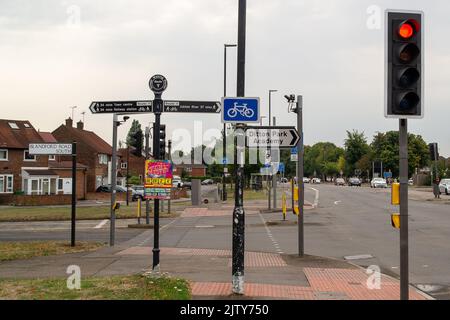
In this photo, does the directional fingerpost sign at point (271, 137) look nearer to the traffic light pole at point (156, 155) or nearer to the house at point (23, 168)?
the traffic light pole at point (156, 155)

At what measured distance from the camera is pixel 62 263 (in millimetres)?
13023

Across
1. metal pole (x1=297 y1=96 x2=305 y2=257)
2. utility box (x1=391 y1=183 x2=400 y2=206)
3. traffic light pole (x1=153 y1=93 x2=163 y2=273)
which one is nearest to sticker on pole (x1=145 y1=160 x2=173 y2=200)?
traffic light pole (x1=153 y1=93 x2=163 y2=273)

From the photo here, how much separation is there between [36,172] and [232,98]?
48.9 metres

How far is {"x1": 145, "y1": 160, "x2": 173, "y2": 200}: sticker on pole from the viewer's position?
11.0 m

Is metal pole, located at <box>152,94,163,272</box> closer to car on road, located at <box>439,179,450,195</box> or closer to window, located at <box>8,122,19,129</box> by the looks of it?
car on road, located at <box>439,179,450,195</box>

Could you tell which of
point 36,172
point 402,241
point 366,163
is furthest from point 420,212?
point 366,163

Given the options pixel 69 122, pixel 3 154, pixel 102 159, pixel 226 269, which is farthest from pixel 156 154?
pixel 69 122

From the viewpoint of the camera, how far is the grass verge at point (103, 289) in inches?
330

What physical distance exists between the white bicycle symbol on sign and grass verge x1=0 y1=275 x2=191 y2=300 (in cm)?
295

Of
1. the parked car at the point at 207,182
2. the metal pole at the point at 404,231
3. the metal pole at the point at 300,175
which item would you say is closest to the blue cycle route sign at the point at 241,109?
the metal pole at the point at 404,231

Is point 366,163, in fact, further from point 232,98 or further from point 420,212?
point 232,98

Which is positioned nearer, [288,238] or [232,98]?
[232,98]

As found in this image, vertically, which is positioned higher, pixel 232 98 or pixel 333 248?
pixel 232 98
